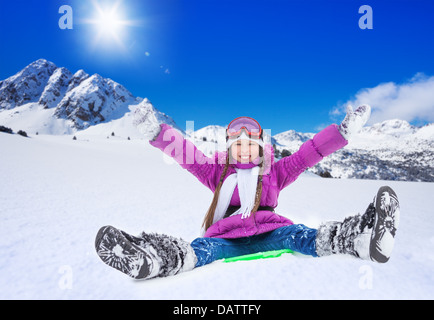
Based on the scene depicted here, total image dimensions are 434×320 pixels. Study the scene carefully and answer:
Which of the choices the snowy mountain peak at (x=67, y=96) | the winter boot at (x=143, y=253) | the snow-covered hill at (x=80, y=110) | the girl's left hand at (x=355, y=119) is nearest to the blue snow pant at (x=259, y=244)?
the winter boot at (x=143, y=253)

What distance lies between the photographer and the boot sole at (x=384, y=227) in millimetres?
1448

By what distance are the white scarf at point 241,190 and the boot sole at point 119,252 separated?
1010 mm

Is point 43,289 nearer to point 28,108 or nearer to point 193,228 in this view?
A: point 193,228

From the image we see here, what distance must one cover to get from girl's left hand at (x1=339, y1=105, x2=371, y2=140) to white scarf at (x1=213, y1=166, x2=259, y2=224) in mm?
890

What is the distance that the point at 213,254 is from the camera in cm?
192

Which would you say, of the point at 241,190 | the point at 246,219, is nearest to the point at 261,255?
the point at 246,219

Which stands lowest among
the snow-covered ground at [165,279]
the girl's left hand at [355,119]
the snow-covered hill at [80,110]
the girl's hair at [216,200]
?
the snow-covered ground at [165,279]

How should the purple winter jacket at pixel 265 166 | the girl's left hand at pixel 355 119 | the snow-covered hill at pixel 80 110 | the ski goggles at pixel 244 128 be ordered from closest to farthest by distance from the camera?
the girl's left hand at pixel 355 119 < the purple winter jacket at pixel 265 166 < the ski goggles at pixel 244 128 < the snow-covered hill at pixel 80 110

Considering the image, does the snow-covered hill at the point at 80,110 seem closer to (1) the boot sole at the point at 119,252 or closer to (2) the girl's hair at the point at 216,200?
(2) the girl's hair at the point at 216,200

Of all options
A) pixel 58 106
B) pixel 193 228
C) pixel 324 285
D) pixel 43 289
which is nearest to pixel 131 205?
pixel 193 228

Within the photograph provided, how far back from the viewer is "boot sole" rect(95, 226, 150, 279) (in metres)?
1.39

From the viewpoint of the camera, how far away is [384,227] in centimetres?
147

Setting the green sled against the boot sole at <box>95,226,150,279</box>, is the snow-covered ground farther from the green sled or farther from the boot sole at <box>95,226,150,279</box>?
the boot sole at <box>95,226,150,279</box>

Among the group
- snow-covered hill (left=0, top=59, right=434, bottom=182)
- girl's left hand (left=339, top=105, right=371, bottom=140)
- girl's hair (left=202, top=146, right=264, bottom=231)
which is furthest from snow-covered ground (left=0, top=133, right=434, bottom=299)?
snow-covered hill (left=0, top=59, right=434, bottom=182)
